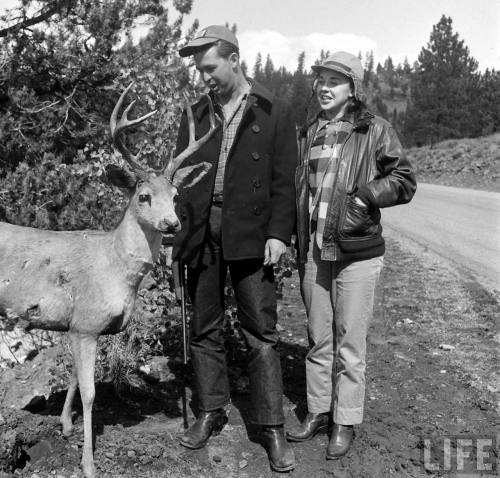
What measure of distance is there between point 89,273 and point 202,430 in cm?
134

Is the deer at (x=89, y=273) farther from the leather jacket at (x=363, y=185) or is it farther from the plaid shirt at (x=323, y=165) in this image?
the leather jacket at (x=363, y=185)

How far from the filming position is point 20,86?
7.34m

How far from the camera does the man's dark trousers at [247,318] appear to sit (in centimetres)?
414

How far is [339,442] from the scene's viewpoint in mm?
4176

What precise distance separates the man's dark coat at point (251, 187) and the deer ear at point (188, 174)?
0.08m

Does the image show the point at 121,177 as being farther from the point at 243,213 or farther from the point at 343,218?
the point at 343,218

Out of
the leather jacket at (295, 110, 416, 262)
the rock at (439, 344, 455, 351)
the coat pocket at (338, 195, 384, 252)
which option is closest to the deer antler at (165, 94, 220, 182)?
the leather jacket at (295, 110, 416, 262)

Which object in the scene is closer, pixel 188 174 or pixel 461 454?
pixel 188 174

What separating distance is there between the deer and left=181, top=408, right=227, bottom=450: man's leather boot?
675mm

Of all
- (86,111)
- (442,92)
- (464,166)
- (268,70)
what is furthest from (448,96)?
(268,70)

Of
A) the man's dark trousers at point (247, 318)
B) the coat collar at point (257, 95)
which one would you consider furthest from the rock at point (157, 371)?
the coat collar at point (257, 95)

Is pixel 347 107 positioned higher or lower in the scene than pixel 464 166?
higher

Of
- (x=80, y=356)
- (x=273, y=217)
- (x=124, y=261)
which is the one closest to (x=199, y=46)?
(x=273, y=217)

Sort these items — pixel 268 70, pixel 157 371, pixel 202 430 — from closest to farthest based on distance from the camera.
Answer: pixel 202 430, pixel 157 371, pixel 268 70
